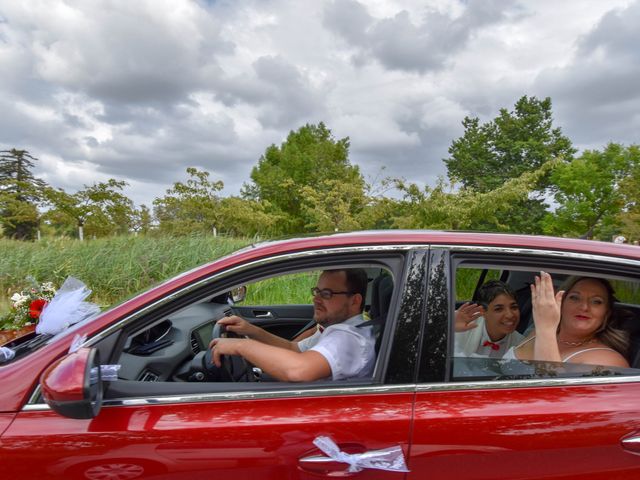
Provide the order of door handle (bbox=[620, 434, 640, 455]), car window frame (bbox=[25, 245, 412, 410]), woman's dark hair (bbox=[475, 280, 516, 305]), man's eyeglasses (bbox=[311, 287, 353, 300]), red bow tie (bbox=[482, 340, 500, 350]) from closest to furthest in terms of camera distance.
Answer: door handle (bbox=[620, 434, 640, 455]), car window frame (bbox=[25, 245, 412, 410]), man's eyeglasses (bbox=[311, 287, 353, 300]), red bow tie (bbox=[482, 340, 500, 350]), woman's dark hair (bbox=[475, 280, 516, 305])

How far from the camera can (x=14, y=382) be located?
1.66 metres

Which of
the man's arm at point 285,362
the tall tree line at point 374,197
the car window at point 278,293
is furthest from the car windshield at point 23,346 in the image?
the tall tree line at point 374,197

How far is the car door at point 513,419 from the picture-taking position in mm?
1547

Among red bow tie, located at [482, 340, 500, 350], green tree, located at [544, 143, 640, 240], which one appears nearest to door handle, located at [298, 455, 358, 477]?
red bow tie, located at [482, 340, 500, 350]

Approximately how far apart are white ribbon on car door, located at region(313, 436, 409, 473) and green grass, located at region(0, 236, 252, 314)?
743 centimetres

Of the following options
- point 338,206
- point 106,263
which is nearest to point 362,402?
point 106,263

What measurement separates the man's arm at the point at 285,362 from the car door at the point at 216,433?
0.18 m

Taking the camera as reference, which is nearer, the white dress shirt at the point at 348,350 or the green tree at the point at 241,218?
the white dress shirt at the point at 348,350

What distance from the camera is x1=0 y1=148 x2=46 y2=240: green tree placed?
100 feet

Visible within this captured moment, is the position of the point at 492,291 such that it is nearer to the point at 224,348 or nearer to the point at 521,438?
the point at 521,438

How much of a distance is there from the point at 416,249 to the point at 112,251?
9898 mm

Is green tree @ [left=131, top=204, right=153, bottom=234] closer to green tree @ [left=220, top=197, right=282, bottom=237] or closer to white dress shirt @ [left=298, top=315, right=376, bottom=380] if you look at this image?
green tree @ [left=220, top=197, right=282, bottom=237]

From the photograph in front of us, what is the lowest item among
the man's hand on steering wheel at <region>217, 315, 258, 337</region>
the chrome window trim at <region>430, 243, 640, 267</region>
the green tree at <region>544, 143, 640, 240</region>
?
the man's hand on steering wheel at <region>217, 315, 258, 337</region>

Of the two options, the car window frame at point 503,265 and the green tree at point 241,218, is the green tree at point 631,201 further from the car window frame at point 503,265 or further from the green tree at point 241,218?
the car window frame at point 503,265
